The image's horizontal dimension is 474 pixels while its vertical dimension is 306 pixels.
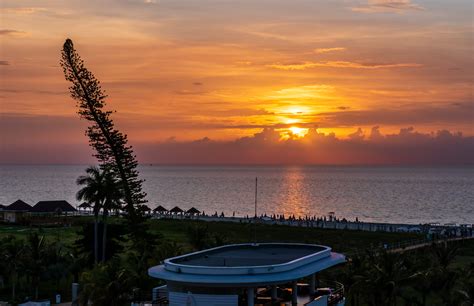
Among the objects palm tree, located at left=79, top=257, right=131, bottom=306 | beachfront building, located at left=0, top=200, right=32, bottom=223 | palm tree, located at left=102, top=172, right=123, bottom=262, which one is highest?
palm tree, located at left=102, top=172, right=123, bottom=262

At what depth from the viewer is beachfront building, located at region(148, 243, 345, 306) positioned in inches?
→ 821

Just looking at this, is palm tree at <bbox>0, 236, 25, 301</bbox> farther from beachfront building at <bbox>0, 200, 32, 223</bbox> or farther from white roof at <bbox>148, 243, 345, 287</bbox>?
beachfront building at <bbox>0, 200, 32, 223</bbox>

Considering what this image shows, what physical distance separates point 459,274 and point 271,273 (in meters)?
17.9

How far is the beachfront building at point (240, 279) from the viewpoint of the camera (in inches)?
821

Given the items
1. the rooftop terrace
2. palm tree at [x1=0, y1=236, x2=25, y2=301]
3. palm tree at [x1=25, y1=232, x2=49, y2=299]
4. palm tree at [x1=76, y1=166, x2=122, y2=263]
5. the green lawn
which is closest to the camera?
the rooftop terrace

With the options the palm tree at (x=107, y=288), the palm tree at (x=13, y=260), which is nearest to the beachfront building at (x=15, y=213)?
the palm tree at (x=13, y=260)

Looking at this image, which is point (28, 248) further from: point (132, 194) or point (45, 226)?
point (45, 226)

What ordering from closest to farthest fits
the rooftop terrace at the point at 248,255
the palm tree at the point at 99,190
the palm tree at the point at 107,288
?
the rooftop terrace at the point at 248,255
the palm tree at the point at 107,288
the palm tree at the point at 99,190

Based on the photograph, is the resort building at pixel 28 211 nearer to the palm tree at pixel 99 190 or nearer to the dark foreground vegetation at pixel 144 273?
the dark foreground vegetation at pixel 144 273

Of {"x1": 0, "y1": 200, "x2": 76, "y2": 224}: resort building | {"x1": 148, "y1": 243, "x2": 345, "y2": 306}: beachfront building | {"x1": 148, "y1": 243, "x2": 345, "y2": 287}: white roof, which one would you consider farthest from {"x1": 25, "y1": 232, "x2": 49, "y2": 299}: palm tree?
{"x1": 0, "y1": 200, "x2": 76, "y2": 224}: resort building

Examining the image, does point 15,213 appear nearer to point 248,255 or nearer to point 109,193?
point 109,193

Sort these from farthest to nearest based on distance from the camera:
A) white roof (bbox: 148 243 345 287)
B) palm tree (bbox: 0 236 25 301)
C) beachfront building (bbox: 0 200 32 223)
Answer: beachfront building (bbox: 0 200 32 223)
palm tree (bbox: 0 236 25 301)
white roof (bbox: 148 243 345 287)

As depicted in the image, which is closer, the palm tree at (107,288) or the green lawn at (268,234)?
the palm tree at (107,288)

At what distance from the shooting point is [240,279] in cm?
2080
